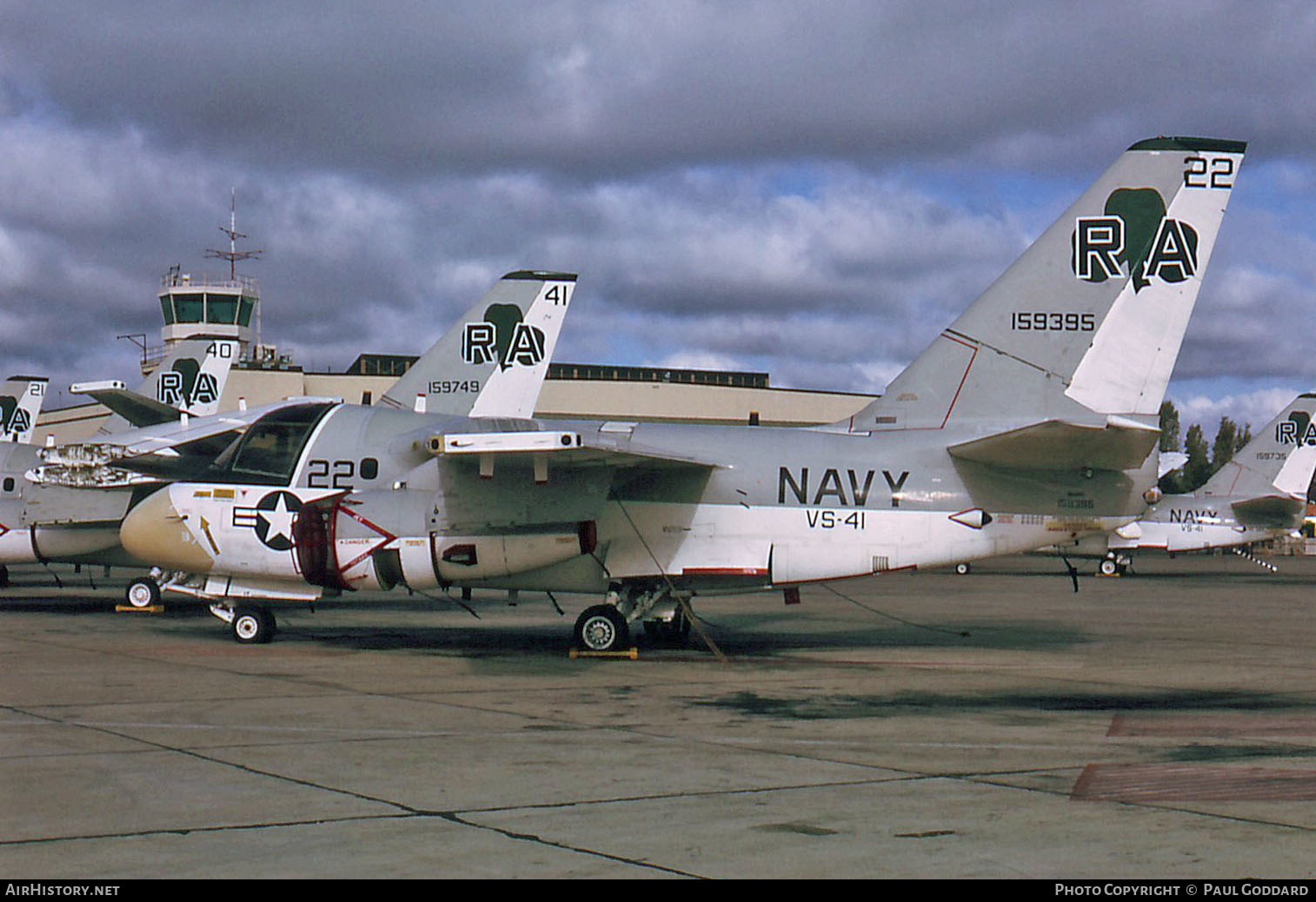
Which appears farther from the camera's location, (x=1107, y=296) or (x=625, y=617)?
(x=625, y=617)

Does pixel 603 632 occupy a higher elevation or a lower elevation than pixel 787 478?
lower

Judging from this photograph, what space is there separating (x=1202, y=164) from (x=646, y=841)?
1254 cm

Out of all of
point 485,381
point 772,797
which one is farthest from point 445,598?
point 772,797

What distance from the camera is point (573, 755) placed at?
935 cm

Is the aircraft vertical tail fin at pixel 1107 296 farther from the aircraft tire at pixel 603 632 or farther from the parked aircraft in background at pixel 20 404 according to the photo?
the parked aircraft in background at pixel 20 404

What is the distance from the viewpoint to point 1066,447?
50.1ft

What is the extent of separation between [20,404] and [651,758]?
128 ft

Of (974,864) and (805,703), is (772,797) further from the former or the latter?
(805,703)

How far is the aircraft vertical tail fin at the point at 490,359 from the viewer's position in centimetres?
2495

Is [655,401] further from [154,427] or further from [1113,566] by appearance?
[154,427]

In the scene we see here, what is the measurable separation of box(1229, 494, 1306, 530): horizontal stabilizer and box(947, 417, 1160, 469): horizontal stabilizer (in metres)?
33.0

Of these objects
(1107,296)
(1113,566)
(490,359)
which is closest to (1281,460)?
(1113,566)

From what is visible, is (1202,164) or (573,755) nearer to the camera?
(573,755)

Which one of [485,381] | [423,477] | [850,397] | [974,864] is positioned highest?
[850,397]
